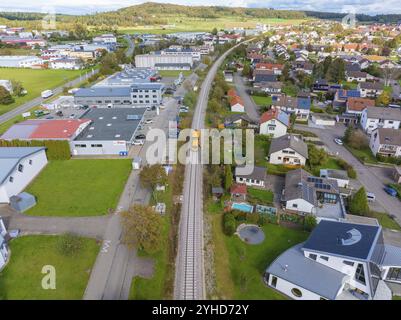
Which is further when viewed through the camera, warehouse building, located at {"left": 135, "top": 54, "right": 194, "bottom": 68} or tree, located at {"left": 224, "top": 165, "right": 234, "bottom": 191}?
warehouse building, located at {"left": 135, "top": 54, "right": 194, "bottom": 68}

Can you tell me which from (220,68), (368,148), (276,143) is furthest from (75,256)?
(220,68)

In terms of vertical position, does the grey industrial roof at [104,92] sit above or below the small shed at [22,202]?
above

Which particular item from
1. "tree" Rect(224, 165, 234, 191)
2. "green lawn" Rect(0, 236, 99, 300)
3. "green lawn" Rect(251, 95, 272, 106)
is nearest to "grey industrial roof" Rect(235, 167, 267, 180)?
"tree" Rect(224, 165, 234, 191)

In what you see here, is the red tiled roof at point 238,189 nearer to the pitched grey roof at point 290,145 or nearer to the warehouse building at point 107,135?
the pitched grey roof at point 290,145

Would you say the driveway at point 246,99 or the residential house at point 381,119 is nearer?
the residential house at point 381,119

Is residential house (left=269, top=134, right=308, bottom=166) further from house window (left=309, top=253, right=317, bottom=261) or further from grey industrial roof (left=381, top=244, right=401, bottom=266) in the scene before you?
house window (left=309, top=253, right=317, bottom=261)

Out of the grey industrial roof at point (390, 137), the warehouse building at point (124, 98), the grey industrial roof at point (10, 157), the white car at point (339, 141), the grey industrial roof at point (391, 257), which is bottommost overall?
the grey industrial roof at point (391, 257)

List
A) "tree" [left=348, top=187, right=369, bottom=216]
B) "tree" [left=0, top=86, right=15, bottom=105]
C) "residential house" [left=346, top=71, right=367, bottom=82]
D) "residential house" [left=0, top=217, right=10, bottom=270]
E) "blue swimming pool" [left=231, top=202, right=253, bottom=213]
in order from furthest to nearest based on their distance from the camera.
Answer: "residential house" [left=346, top=71, right=367, bottom=82], "tree" [left=0, top=86, right=15, bottom=105], "blue swimming pool" [left=231, top=202, right=253, bottom=213], "tree" [left=348, top=187, right=369, bottom=216], "residential house" [left=0, top=217, right=10, bottom=270]

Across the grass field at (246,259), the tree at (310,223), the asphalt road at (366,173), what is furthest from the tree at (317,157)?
the grass field at (246,259)
